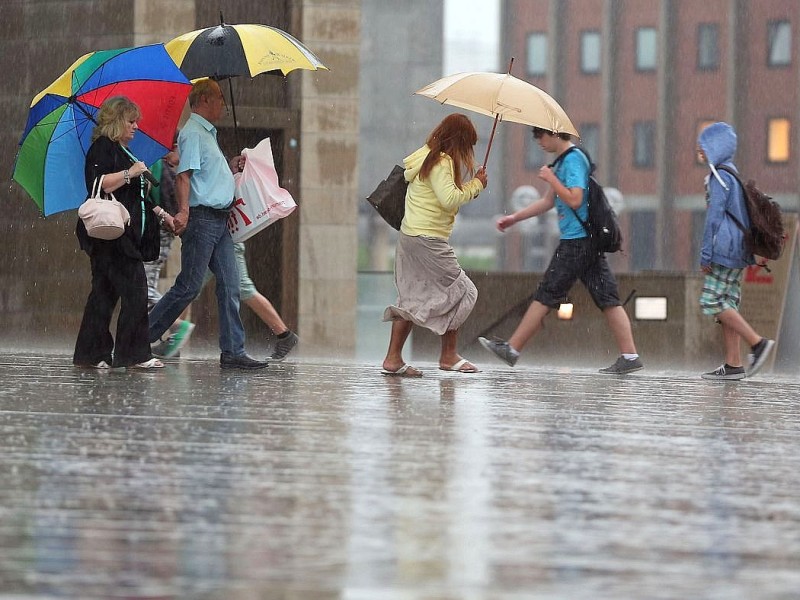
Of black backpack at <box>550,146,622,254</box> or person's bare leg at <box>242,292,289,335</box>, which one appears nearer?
black backpack at <box>550,146,622,254</box>

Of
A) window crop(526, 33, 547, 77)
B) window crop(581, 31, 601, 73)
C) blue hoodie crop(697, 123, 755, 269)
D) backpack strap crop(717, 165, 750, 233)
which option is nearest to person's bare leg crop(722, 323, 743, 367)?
blue hoodie crop(697, 123, 755, 269)

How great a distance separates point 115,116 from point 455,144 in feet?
6.83

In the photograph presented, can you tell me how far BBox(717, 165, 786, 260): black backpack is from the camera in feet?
39.6

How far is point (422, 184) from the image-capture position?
11430 mm

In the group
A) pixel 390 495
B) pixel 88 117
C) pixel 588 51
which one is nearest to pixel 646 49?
pixel 588 51

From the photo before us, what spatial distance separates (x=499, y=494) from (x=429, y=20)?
66819 mm

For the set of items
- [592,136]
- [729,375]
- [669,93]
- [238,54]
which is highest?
[669,93]

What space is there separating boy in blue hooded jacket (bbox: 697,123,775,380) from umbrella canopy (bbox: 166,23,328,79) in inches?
108

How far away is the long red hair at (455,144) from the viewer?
11172mm

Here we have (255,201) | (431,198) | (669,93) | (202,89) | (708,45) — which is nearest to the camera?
(431,198)

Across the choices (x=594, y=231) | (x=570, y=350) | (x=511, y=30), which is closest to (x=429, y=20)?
(x=511, y=30)

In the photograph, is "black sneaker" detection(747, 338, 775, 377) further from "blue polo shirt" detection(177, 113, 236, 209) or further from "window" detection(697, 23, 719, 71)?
"window" detection(697, 23, 719, 71)

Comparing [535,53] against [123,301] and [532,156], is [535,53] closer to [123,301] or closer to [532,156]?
[532,156]

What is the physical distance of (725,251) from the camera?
1210cm
